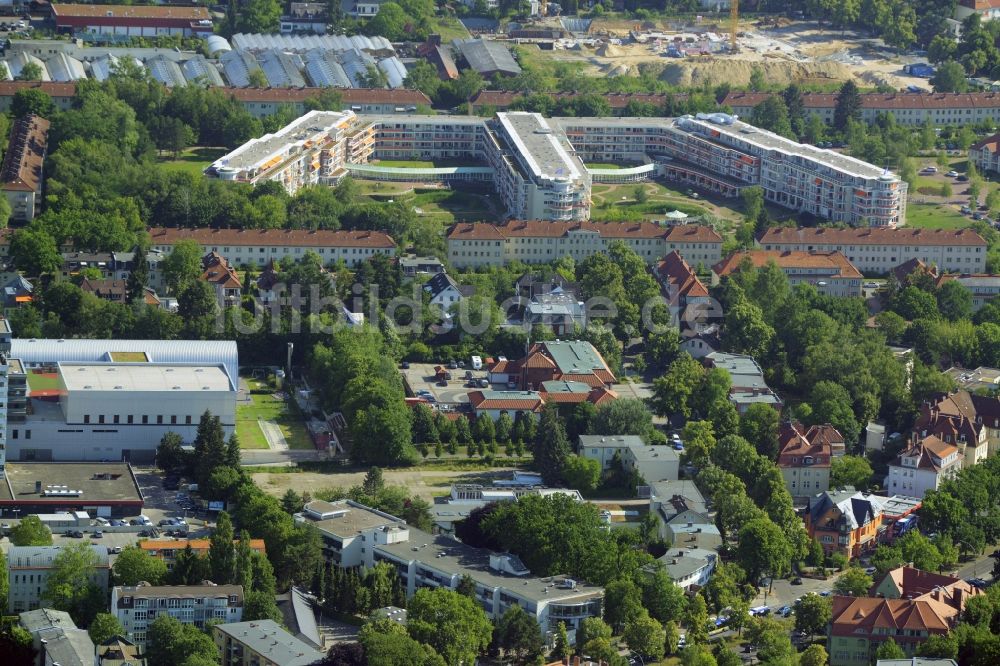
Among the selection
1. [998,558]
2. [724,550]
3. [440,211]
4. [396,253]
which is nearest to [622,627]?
[724,550]

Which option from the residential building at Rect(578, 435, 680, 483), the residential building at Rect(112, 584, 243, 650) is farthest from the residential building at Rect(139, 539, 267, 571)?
the residential building at Rect(578, 435, 680, 483)

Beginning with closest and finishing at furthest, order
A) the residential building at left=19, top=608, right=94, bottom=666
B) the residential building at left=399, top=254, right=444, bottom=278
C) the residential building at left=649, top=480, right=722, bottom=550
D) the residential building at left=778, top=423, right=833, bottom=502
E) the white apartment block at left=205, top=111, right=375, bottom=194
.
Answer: the residential building at left=19, top=608, right=94, bottom=666
the residential building at left=649, top=480, right=722, bottom=550
the residential building at left=778, top=423, right=833, bottom=502
the residential building at left=399, top=254, right=444, bottom=278
the white apartment block at left=205, top=111, right=375, bottom=194

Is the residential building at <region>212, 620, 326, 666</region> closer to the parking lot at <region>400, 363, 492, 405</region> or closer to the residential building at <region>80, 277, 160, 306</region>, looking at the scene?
the parking lot at <region>400, 363, 492, 405</region>

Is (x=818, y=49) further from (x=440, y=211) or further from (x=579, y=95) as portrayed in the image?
(x=440, y=211)

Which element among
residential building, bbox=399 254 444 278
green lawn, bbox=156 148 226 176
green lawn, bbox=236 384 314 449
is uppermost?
green lawn, bbox=156 148 226 176

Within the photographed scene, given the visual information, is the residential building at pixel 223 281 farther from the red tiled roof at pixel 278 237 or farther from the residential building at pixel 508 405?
the residential building at pixel 508 405

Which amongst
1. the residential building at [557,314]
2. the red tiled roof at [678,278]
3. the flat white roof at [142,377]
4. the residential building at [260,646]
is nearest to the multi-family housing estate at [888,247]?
the red tiled roof at [678,278]
